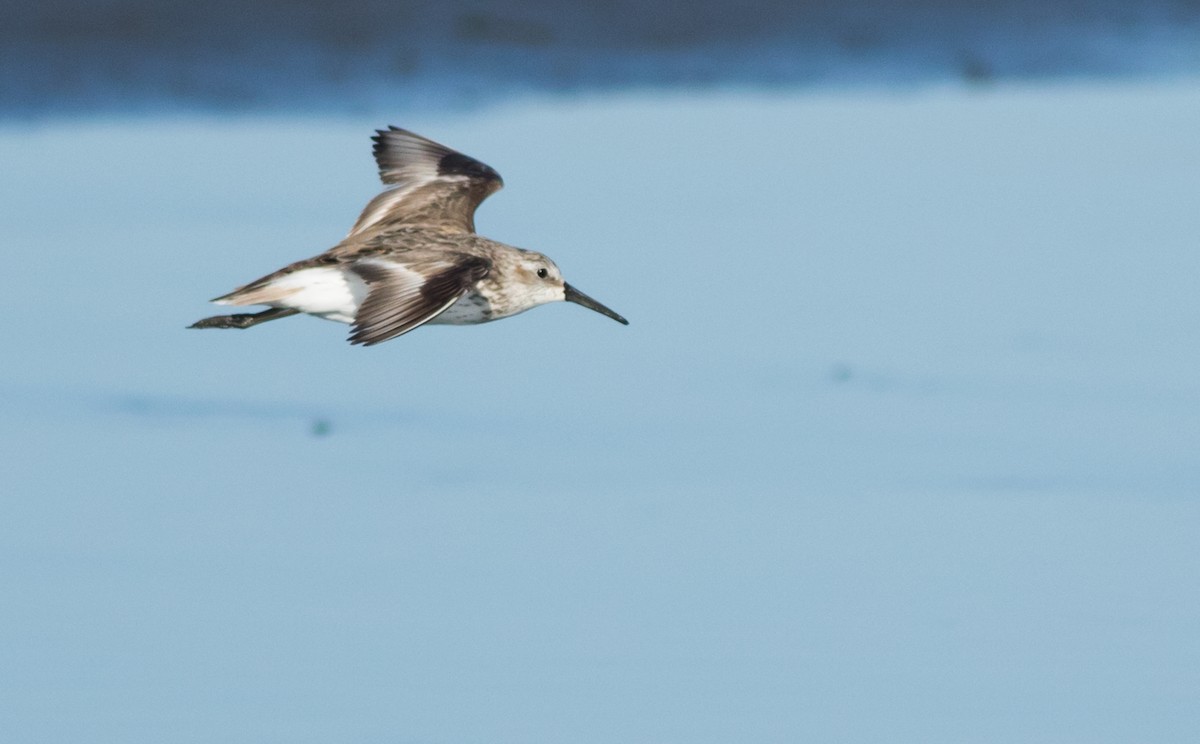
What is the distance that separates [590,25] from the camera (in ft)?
71.4

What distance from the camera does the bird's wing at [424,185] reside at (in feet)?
44.1

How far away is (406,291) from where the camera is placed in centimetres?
1142

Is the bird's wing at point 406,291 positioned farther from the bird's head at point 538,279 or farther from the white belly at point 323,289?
the bird's head at point 538,279

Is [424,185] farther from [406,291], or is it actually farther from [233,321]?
[406,291]

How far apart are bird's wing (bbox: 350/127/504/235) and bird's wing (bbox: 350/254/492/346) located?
1.37 meters


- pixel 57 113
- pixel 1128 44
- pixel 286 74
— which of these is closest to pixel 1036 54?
pixel 1128 44

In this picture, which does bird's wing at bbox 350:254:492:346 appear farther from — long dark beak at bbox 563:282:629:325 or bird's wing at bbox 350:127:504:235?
bird's wing at bbox 350:127:504:235

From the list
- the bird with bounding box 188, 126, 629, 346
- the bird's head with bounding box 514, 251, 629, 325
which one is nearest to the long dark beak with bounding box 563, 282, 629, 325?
the bird with bounding box 188, 126, 629, 346

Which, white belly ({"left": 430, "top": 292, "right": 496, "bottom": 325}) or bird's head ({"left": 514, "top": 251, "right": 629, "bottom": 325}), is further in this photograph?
bird's head ({"left": 514, "top": 251, "right": 629, "bottom": 325})

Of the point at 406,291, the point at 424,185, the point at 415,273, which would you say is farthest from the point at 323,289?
the point at 424,185

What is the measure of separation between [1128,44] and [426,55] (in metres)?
6.02

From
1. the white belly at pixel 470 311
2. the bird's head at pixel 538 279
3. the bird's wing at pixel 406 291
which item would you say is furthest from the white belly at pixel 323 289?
the bird's head at pixel 538 279

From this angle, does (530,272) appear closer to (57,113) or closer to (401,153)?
(401,153)

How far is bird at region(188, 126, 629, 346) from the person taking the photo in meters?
11.4
